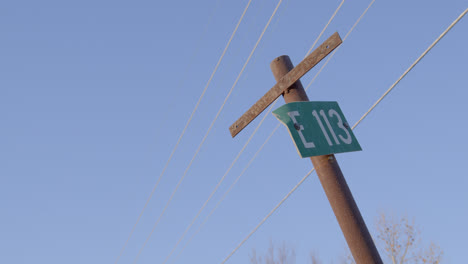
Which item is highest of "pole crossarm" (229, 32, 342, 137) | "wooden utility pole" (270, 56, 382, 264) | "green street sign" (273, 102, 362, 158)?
"pole crossarm" (229, 32, 342, 137)

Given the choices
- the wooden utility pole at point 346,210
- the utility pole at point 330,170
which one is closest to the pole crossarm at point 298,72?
the utility pole at point 330,170

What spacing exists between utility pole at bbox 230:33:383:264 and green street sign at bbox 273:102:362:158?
206mm

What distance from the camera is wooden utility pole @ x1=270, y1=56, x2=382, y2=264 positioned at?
527cm

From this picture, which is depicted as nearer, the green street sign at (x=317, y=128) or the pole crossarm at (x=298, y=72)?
the green street sign at (x=317, y=128)

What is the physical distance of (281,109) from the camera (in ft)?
18.6

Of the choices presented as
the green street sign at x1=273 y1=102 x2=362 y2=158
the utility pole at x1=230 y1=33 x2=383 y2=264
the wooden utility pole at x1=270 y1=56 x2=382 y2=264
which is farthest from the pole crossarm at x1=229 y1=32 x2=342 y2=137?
the wooden utility pole at x1=270 y1=56 x2=382 y2=264

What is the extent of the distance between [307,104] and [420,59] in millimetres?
1979

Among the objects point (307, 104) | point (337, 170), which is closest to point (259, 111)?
point (307, 104)

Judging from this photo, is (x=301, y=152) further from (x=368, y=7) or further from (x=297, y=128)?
(x=368, y=7)

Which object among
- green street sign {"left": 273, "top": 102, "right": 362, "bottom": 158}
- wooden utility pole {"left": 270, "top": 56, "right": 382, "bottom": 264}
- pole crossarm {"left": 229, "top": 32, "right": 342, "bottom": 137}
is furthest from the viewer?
pole crossarm {"left": 229, "top": 32, "right": 342, "bottom": 137}

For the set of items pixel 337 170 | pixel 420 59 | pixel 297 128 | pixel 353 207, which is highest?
pixel 420 59

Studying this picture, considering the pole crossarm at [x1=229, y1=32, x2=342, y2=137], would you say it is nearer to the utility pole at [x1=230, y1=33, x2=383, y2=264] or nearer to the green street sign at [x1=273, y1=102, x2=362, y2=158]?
the utility pole at [x1=230, y1=33, x2=383, y2=264]

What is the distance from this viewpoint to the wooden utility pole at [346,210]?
5270 mm

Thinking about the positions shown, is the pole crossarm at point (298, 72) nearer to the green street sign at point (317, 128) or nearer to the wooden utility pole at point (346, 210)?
the green street sign at point (317, 128)
